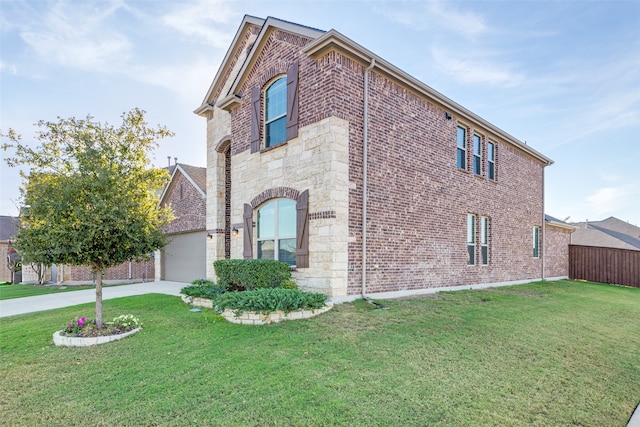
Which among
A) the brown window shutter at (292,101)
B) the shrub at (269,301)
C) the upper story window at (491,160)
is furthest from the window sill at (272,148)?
the upper story window at (491,160)

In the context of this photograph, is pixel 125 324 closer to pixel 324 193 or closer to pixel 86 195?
pixel 86 195

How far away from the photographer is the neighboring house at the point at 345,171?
26.6ft

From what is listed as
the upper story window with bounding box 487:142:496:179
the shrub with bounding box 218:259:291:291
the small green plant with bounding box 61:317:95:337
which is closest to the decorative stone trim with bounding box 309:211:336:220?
the shrub with bounding box 218:259:291:291

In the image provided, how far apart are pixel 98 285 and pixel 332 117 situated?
18.9 feet

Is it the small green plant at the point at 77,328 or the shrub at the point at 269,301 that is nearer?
the small green plant at the point at 77,328

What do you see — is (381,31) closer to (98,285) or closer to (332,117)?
(332,117)

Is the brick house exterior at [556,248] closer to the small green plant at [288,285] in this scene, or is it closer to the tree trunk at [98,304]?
the small green plant at [288,285]

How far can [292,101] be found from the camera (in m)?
8.91

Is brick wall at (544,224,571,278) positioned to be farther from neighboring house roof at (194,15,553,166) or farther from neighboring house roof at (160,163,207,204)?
neighboring house roof at (160,163,207,204)

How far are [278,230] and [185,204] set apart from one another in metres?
7.41

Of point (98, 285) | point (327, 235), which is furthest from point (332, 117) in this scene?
point (98, 285)

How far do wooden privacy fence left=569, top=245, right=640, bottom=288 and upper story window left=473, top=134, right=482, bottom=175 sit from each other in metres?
10.3

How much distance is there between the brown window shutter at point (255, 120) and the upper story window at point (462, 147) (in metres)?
6.74

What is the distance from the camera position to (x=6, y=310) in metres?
9.70
